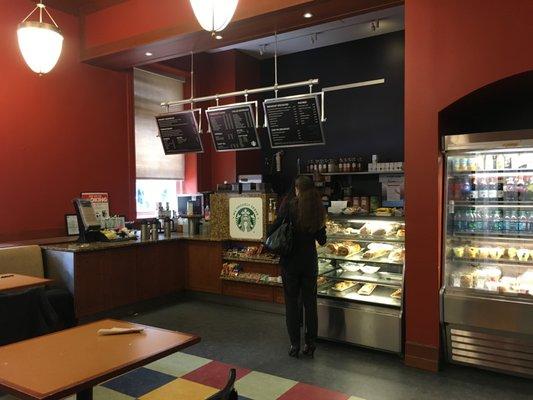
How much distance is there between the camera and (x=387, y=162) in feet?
25.0

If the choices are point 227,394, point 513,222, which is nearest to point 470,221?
point 513,222

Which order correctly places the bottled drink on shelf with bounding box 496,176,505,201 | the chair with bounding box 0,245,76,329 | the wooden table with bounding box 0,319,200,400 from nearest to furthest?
the wooden table with bounding box 0,319,200,400, the bottled drink on shelf with bounding box 496,176,505,201, the chair with bounding box 0,245,76,329

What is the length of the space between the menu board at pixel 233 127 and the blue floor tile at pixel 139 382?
322cm

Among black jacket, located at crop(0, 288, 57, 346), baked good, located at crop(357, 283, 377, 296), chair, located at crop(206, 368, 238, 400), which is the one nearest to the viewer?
chair, located at crop(206, 368, 238, 400)

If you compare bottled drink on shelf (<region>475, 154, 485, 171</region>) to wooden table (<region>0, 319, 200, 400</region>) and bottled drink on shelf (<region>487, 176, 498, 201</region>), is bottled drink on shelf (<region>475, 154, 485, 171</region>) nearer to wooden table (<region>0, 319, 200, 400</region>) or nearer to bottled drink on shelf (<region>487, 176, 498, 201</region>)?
bottled drink on shelf (<region>487, 176, 498, 201</region>)

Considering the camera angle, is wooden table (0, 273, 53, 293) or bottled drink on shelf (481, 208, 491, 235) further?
bottled drink on shelf (481, 208, 491, 235)

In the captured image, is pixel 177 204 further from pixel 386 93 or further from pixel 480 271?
pixel 480 271

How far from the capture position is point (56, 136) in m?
6.03

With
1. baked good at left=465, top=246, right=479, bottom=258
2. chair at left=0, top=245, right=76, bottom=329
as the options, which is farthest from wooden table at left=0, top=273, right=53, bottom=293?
baked good at left=465, top=246, right=479, bottom=258

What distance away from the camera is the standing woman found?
4.21 m

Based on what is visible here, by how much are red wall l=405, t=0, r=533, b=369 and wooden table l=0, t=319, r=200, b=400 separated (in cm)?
248

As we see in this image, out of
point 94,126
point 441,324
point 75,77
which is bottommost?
point 441,324

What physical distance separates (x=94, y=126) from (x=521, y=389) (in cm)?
610

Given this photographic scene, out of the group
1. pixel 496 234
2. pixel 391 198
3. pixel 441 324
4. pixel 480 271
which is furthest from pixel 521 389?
pixel 391 198
